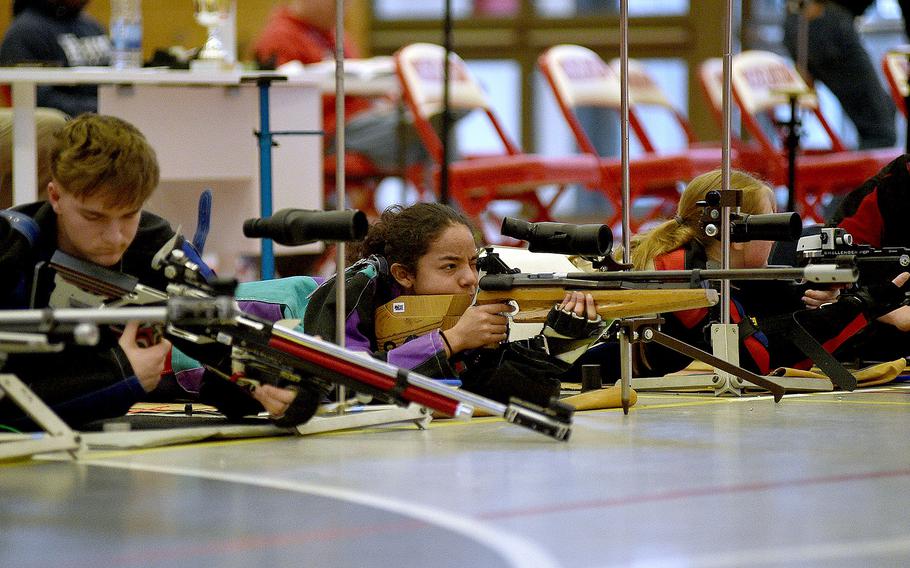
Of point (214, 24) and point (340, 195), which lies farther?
point (214, 24)

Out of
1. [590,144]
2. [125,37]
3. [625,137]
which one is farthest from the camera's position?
[590,144]

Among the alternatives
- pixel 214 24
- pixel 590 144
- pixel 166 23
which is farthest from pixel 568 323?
pixel 166 23

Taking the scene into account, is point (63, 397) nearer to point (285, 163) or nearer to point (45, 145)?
point (45, 145)

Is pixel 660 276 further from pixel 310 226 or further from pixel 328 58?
pixel 328 58

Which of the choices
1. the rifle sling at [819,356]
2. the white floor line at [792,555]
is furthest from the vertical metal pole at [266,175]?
the white floor line at [792,555]

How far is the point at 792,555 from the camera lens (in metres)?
1.65

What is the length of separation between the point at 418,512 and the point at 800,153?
5.87 metres

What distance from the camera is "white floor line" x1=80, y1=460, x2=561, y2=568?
5.42 feet

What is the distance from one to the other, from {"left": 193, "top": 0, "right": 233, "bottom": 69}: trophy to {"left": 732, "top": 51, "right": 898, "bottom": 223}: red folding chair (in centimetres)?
280

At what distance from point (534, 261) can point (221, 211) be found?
1655 mm

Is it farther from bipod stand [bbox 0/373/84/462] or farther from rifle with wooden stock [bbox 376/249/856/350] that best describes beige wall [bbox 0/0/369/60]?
bipod stand [bbox 0/373/84/462]

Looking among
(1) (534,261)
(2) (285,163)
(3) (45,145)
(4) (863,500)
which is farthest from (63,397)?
(2) (285,163)

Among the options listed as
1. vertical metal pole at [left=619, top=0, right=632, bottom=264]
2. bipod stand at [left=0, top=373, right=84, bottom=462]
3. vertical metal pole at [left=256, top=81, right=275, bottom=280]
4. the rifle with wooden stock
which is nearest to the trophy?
vertical metal pole at [left=256, top=81, right=275, bottom=280]

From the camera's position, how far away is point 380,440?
259 centimetres
